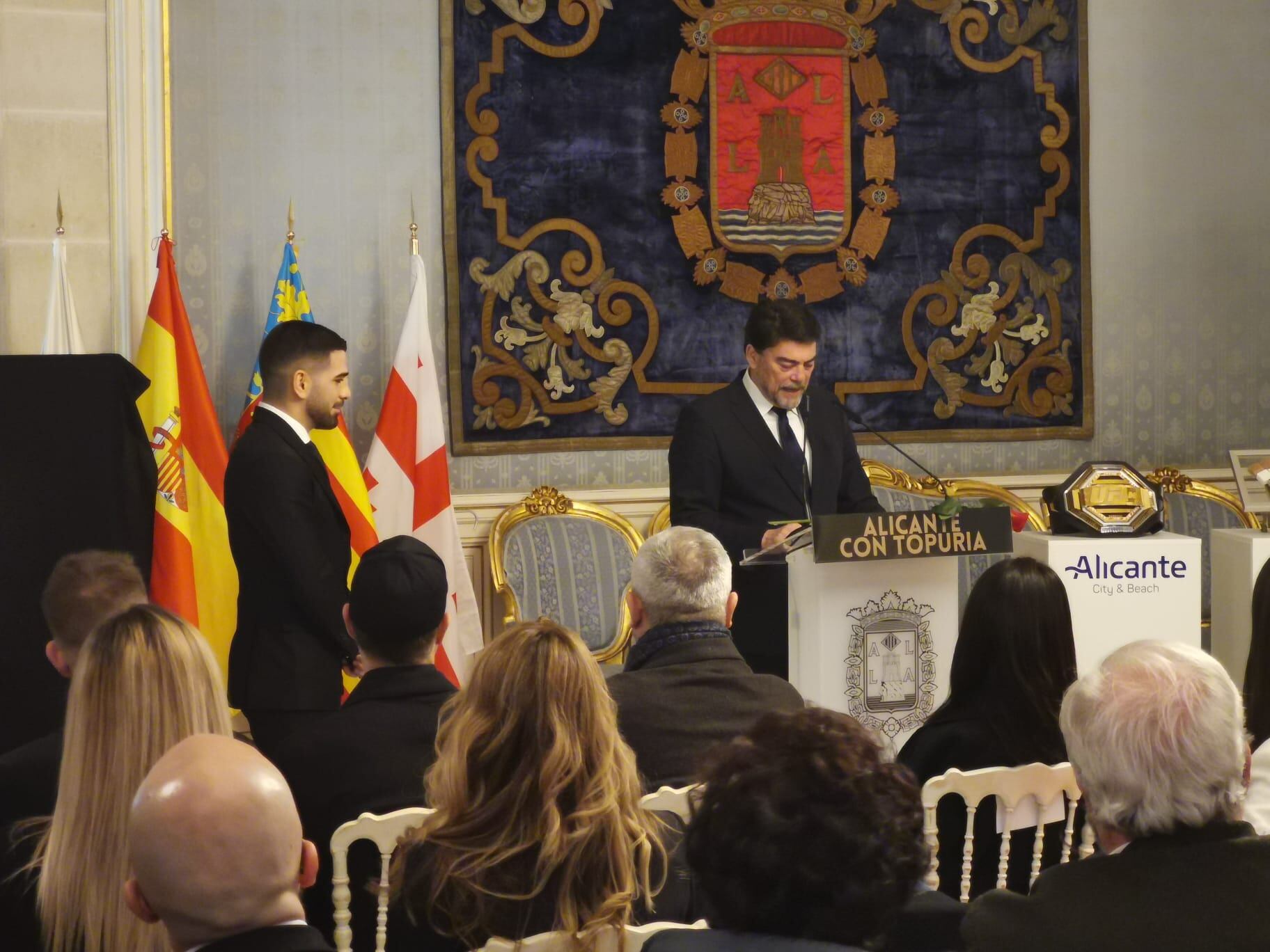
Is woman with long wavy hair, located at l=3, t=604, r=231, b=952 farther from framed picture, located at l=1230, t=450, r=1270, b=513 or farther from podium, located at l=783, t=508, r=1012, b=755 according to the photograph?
framed picture, located at l=1230, t=450, r=1270, b=513

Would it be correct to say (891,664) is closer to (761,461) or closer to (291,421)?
(761,461)

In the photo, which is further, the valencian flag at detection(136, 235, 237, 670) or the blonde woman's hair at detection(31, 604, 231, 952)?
the valencian flag at detection(136, 235, 237, 670)

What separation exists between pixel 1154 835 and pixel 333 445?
150 inches

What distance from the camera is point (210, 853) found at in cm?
133

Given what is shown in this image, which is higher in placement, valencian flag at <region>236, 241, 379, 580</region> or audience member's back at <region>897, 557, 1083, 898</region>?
valencian flag at <region>236, 241, 379, 580</region>

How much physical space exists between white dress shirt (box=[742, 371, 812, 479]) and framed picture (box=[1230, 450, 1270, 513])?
142cm

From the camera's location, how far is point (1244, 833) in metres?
1.66

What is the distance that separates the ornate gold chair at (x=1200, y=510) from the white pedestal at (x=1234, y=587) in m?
1.53

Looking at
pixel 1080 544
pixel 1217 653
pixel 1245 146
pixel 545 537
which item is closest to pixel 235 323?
pixel 545 537

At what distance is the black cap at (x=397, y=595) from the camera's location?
2.53 m

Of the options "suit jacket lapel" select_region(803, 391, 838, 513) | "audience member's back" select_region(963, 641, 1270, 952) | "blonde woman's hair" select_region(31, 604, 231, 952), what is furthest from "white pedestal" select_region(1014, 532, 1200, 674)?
"blonde woman's hair" select_region(31, 604, 231, 952)

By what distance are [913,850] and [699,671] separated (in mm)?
1236

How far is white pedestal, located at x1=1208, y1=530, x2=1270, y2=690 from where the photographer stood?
13.6 feet

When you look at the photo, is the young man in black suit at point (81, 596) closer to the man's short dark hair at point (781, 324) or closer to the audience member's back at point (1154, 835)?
the audience member's back at point (1154, 835)
